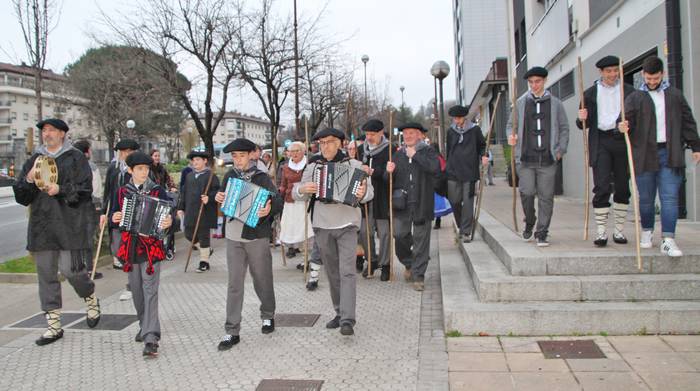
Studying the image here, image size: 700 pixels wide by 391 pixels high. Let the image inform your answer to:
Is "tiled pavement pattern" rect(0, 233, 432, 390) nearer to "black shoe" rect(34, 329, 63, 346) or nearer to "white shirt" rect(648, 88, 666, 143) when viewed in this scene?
"black shoe" rect(34, 329, 63, 346)

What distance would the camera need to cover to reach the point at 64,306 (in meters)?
7.56

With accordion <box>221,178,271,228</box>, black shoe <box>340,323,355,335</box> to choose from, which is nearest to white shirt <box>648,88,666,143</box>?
black shoe <box>340,323,355,335</box>

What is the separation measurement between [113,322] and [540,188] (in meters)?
5.09

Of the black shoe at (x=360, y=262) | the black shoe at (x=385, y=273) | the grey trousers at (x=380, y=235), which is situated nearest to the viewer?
the grey trousers at (x=380, y=235)

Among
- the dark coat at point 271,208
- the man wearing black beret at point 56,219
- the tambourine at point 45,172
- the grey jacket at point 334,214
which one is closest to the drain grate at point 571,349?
the grey jacket at point 334,214

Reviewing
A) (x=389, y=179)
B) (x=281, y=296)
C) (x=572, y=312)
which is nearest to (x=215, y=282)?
(x=281, y=296)

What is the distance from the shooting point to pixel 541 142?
6734 millimetres

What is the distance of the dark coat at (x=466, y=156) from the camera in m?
8.56

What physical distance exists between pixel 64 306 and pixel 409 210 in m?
4.55

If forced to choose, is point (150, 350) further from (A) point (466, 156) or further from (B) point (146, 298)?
(A) point (466, 156)

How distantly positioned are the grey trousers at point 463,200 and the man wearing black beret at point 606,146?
225cm

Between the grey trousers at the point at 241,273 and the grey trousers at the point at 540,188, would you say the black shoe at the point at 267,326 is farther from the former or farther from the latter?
the grey trousers at the point at 540,188

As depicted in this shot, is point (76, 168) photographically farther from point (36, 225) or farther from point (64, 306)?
point (64, 306)

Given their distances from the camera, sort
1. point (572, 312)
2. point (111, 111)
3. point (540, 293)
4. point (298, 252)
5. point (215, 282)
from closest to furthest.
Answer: point (572, 312)
point (540, 293)
point (215, 282)
point (298, 252)
point (111, 111)
